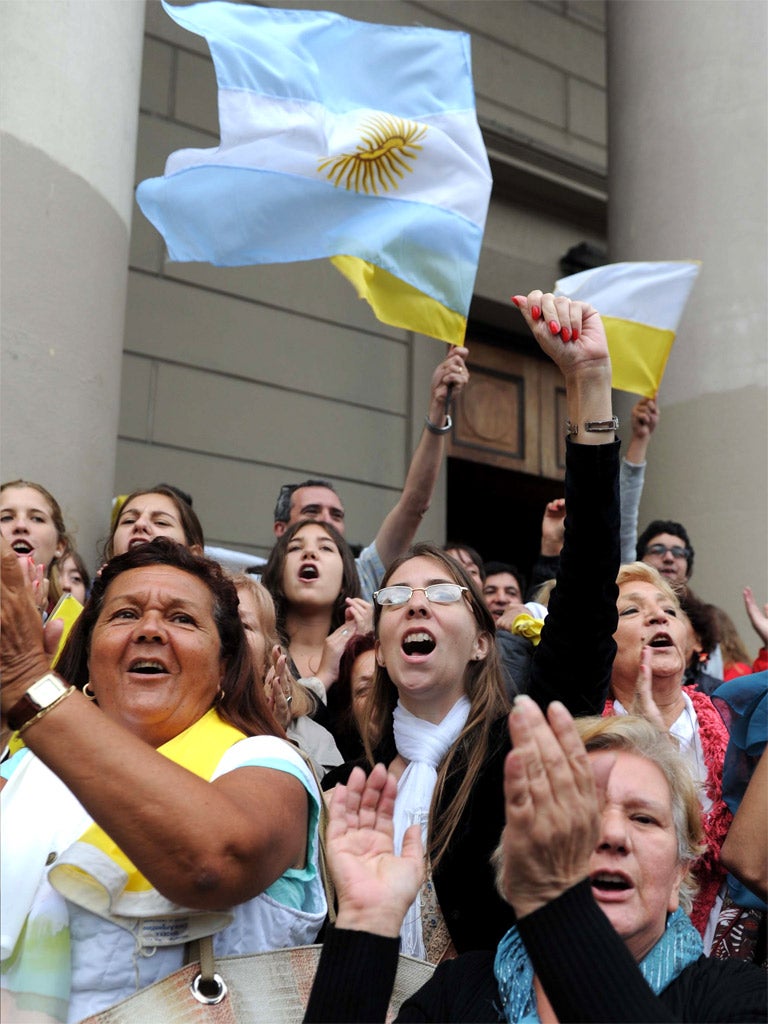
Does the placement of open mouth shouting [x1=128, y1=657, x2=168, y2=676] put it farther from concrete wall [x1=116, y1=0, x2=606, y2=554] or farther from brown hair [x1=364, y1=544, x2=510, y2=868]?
concrete wall [x1=116, y1=0, x2=606, y2=554]

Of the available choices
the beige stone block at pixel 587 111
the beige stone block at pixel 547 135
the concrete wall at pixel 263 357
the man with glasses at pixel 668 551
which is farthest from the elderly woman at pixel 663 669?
Answer: the beige stone block at pixel 587 111

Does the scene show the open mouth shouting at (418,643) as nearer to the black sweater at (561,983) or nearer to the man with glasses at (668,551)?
the black sweater at (561,983)

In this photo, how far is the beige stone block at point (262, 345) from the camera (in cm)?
761

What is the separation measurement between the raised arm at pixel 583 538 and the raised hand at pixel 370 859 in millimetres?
682

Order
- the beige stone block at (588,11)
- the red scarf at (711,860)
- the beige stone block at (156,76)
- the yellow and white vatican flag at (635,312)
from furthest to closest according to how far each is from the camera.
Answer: the beige stone block at (588,11) < the beige stone block at (156,76) < the yellow and white vatican flag at (635,312) < the red scarf at (711,860)

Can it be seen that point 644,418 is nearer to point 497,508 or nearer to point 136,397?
point 136,397

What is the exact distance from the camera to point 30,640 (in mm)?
2041

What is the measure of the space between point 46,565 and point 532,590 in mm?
1874

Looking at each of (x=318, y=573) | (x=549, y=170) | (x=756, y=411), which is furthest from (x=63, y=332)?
(x=549, y=170)

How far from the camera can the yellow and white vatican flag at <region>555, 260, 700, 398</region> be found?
5.84m

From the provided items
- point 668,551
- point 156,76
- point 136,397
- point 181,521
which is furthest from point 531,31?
point 181,521

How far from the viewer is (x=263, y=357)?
7945 millimetres

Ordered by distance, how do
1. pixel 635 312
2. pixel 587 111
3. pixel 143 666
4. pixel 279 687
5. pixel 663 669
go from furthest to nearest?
pixel 587 111, pixel 635 312, pixel 663 669, pixel 279 687, pixel 143 666

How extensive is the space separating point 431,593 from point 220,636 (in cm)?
79
